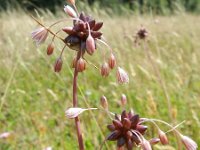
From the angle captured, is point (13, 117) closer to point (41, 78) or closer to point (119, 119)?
point (41, 78)

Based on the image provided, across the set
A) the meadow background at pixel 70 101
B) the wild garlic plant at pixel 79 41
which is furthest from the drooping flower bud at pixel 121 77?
the meadow background at pixel 70 101

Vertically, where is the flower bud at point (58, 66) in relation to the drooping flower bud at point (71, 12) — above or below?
below

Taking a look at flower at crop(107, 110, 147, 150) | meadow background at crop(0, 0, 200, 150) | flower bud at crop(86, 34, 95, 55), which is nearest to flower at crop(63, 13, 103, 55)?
flower bud at crop(86, 34, 95, 55)

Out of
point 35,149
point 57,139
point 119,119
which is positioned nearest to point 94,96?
point 57,139

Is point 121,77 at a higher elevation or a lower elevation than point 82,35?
lower

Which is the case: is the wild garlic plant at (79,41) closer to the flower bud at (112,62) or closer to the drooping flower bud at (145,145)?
the flower bud at (112,62)

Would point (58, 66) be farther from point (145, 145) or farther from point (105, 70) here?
point (145, 145)

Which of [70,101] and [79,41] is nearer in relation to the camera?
[79,41]

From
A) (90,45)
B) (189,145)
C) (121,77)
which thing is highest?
(90,45)

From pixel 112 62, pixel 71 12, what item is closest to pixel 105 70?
pixel 112 62
